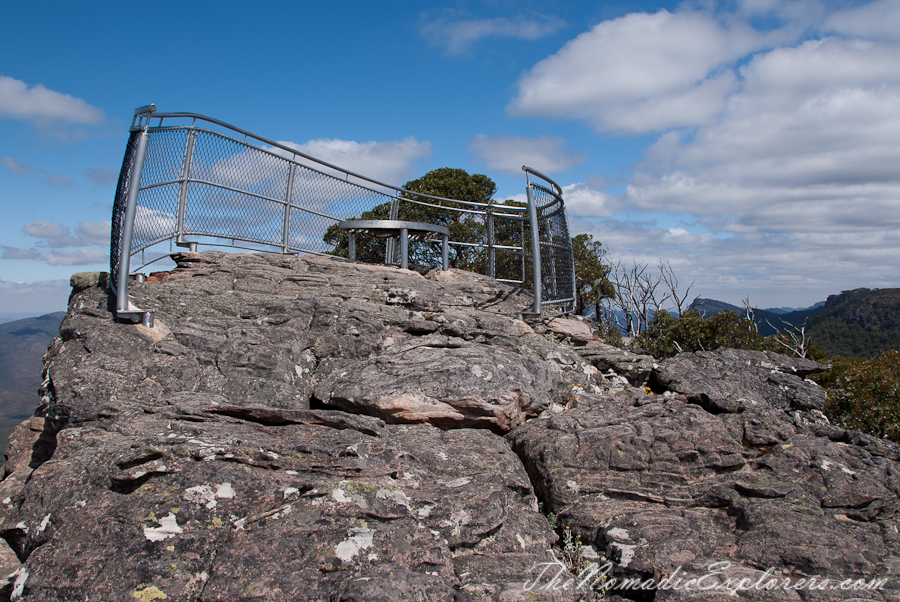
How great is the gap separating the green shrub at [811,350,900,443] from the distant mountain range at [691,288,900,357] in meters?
41.0

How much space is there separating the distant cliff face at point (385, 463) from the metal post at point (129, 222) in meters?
0.36

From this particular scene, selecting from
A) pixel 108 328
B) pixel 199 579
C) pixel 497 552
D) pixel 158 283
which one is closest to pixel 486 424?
pixel 497 552

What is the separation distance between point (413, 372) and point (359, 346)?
1.19 meters

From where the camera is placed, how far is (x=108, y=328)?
603cm

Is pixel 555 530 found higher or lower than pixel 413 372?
lower

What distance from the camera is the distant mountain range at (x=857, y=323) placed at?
5841 centimetres

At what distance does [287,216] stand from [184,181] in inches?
77.6

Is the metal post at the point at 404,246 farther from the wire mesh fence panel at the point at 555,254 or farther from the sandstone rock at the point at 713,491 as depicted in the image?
the sandstone rock at the point at 713,491

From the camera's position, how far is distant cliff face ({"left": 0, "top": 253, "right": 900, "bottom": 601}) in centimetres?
370

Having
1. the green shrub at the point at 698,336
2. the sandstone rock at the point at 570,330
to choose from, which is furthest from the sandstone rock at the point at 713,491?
the green shrub at the point at 698,336

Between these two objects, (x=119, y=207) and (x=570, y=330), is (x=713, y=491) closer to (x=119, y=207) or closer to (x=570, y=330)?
(x=570, y=330)

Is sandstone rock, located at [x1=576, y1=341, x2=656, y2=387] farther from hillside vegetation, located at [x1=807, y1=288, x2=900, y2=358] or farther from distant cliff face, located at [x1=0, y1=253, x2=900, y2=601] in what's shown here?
hillside vegetation, located at [x1=807, y1=288, x2=900, y2=358]

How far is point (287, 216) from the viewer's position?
9.51 metres

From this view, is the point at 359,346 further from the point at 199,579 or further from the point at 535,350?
the point at 199,579
